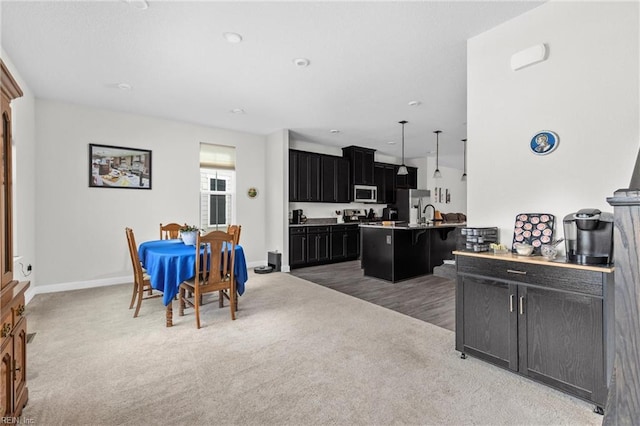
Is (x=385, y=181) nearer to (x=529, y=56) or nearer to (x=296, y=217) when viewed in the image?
(x=296, y=217)

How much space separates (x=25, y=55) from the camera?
311 centimetres

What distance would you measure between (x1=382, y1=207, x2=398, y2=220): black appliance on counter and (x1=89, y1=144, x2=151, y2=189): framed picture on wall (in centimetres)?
580

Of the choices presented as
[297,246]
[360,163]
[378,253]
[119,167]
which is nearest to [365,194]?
[360,163]

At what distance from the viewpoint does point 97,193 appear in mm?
4754

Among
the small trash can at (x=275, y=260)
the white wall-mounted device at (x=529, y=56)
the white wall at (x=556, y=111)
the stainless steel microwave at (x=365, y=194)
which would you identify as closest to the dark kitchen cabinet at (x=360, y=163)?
the stainless steel microwave at (x=365, y=194)

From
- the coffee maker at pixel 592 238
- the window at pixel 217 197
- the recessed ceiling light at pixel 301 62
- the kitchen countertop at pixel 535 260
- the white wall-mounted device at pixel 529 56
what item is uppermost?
the recessed ceiling light at pixel 301 62

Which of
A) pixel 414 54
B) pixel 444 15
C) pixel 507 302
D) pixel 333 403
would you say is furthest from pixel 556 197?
pixel 333 403

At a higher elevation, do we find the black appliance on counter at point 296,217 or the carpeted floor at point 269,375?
the black appliance on counter at point 296,217

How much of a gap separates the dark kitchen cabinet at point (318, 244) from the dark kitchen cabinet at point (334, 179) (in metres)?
0.78

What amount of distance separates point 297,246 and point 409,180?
14.5 ft

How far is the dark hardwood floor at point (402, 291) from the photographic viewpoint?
3520 millimetres

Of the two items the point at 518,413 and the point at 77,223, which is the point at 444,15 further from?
the point at 77,223

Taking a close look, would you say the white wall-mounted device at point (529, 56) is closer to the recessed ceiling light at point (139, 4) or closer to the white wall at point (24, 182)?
the recessed ceiling light at point (139, 4)

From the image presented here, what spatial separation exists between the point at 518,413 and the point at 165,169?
5.62 metres
